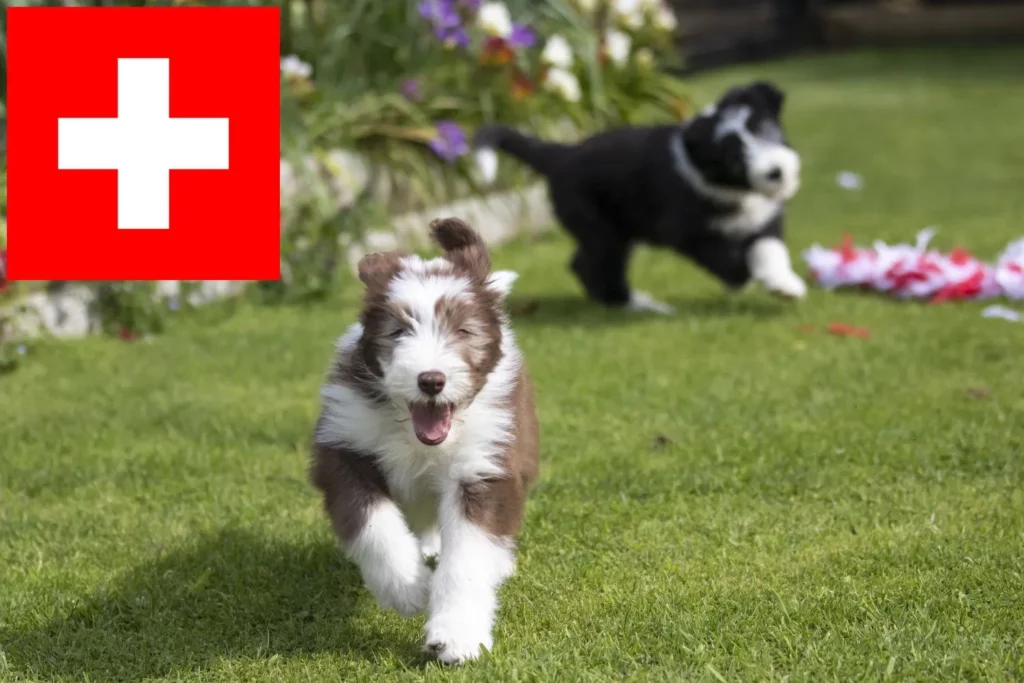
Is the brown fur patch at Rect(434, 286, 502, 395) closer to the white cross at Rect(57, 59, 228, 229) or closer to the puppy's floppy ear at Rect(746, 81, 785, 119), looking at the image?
the white cross at Rect(57, 59, 228, 229)

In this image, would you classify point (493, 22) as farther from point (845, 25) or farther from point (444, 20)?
point (845, 25)

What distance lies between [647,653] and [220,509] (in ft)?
5.05

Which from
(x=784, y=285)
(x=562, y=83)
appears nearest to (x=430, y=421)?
(x=784, y=285)

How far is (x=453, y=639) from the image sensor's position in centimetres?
276

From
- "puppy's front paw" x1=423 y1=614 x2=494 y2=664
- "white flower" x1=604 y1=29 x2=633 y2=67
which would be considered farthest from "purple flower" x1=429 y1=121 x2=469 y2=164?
"puppy's front paw" x1=423 y1=614 x2=494 y2=664

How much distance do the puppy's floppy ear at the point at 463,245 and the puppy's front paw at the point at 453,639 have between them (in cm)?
78

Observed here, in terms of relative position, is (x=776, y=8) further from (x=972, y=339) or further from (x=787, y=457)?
(x=787, y=457)

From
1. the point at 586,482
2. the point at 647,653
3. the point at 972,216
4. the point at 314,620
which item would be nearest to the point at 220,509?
the point at 314,620

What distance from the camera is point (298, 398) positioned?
4977 millimetres

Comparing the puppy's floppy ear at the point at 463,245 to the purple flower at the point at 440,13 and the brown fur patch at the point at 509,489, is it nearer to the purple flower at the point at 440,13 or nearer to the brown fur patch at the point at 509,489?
the brown fur patch at the point at 509,489

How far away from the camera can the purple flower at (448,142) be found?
7.63 metres

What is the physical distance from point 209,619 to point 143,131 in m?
1.97

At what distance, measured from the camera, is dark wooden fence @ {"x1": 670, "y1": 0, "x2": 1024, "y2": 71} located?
1898 centimetres

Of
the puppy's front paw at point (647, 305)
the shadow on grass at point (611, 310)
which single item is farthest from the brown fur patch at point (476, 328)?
the puppy's front paw at point (647, 305)
